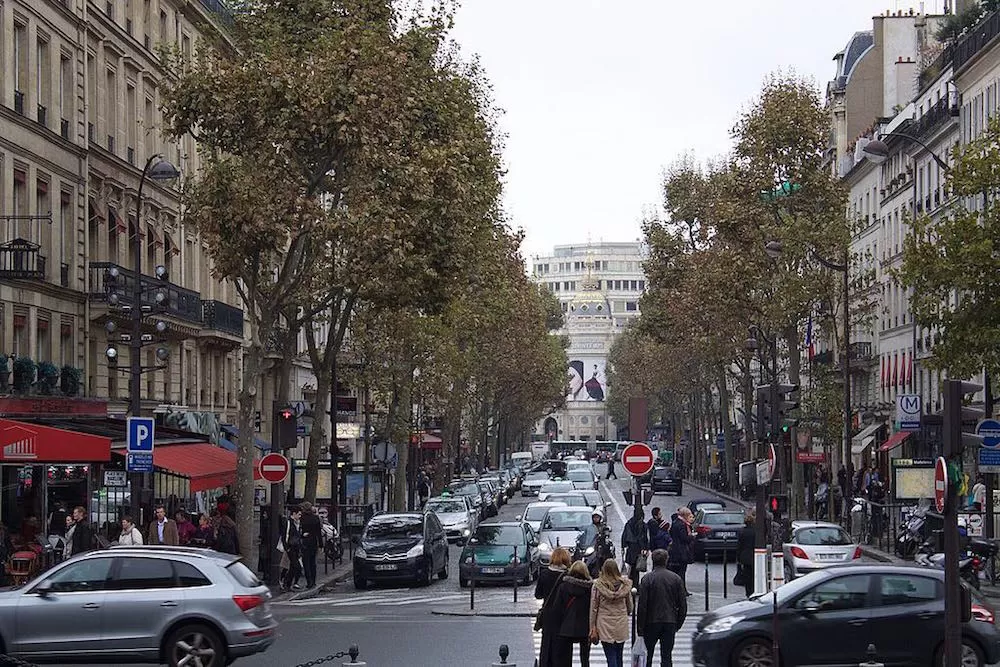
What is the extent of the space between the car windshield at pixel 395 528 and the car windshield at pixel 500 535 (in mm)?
1381

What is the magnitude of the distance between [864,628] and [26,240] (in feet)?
79.8

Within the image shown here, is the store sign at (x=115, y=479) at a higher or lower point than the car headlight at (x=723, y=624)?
higher

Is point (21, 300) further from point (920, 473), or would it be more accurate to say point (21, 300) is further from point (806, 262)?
point (806, 262)

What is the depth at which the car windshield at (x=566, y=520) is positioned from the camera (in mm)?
45062

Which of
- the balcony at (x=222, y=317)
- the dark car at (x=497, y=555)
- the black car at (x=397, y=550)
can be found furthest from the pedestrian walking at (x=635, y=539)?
the balcony at (x=222, y=317)

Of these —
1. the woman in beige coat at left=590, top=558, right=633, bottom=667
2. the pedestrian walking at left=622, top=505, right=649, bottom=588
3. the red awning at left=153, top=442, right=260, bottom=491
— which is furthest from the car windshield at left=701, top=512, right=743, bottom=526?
the woman in beige coat at left=590, top=558, right=633, bottom=667

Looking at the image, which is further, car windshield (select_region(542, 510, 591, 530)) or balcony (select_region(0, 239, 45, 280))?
car windshield (select_region(542, 510, 591, 530))

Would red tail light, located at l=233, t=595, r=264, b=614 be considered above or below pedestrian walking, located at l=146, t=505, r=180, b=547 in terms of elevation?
below

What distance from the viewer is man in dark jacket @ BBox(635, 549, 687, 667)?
69.8 feet

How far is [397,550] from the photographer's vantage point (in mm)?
40000

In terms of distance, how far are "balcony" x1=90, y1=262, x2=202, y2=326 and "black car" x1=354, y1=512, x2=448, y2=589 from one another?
23.3 feet

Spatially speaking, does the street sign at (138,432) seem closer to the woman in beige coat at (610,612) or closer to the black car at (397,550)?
the black car at (397,550)

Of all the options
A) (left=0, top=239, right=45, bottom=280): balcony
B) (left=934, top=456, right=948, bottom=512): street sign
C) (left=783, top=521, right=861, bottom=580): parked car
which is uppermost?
(left=0, top=239, right=45, bottom=280): balcony

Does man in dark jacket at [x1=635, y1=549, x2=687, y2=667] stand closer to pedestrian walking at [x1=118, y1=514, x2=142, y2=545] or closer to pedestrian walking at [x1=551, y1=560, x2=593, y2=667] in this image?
pedestrian walking at [x1=551, y1=560, x2=593, y2=667]
